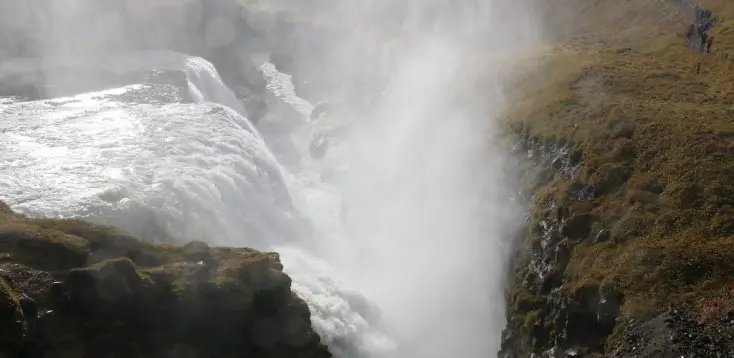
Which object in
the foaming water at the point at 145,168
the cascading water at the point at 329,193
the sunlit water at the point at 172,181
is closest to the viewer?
the sunlit water at the point at 172,181

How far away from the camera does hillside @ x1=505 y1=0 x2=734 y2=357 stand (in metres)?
25.4

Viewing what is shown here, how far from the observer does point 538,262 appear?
118ft

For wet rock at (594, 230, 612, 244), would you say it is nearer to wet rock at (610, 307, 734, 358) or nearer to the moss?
the moss

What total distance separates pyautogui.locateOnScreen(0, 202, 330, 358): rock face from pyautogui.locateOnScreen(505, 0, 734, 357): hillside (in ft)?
42.8

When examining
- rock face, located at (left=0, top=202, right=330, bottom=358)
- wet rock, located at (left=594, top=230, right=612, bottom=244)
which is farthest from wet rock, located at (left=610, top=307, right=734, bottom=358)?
rock face, located at (left=0, top=202, right=330, bottom=358)

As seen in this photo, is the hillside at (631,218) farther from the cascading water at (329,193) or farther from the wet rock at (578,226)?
the cascading water at (329,193)

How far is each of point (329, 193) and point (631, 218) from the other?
45.1 m

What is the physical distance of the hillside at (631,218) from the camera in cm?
2538

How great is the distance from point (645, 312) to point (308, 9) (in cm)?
14027

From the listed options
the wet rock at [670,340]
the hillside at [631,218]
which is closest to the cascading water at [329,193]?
the hillside at [631,218]

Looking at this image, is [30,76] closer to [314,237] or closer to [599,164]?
[314,237]

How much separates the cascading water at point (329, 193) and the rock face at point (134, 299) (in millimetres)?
5930

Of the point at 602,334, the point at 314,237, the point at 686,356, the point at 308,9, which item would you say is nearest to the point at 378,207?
the point at 314,237

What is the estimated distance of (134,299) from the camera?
26.8 m
